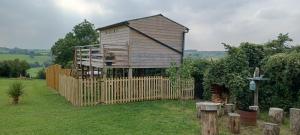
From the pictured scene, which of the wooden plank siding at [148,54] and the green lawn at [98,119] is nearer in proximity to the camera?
the green lawn at [98,119]

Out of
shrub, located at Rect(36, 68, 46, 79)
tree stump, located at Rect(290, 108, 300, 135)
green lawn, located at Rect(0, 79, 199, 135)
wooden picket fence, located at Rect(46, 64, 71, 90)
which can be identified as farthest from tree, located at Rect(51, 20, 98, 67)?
tree stump, located at Rect(290, 108, 300, 135)

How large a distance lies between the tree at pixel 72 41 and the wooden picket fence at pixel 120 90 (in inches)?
912

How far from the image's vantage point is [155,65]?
1792 cm

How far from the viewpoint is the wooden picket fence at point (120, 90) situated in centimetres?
1469

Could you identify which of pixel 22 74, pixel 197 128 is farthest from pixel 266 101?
pixel 22 74

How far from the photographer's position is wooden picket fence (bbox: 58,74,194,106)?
48.2ft

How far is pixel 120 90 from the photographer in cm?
1555

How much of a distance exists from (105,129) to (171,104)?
5.83 m

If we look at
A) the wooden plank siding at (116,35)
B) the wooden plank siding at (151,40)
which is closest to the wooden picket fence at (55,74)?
the wooden plank siding at (116,35)

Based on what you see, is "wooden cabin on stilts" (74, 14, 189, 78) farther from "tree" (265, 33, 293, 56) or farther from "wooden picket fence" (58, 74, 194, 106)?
"tree" (265, 33, 293, 56)

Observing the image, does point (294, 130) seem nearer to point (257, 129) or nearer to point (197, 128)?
point (257, 129)

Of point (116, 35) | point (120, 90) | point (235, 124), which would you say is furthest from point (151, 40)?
point (235, 124)

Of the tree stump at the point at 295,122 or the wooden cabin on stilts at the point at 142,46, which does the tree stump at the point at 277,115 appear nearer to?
Answer: the tree stump at the point at 295,122

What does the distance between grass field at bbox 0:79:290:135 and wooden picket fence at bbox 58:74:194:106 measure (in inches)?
27.2
